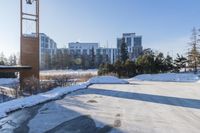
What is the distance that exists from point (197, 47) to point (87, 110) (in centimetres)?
5050

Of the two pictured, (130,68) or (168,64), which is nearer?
(130,68)

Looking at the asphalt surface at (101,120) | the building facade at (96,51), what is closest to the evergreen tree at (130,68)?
the asphalt surface at (101,120)

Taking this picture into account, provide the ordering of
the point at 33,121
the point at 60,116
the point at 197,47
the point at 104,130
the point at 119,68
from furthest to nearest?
1. the point at 197,47
2. the point at 119,68
3. the point at 60,116
4. the point at 33,121
5. the point at 104,130

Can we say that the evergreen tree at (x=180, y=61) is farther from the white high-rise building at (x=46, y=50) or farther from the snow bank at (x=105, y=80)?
the white high-rise building at (x=46, y=50)

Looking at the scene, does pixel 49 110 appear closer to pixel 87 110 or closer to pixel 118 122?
pixel 87 110

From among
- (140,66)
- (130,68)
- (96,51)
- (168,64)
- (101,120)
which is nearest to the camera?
(101,120)

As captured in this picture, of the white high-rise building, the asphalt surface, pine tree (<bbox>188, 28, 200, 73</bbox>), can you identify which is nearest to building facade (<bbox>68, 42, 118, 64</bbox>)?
the white high-rise building

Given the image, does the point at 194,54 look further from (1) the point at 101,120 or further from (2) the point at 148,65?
(1) the point at 101,120

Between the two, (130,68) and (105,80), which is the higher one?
(130,68)

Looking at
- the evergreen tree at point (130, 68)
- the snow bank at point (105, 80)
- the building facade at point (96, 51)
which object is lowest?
the snow bank at point (105, 80)

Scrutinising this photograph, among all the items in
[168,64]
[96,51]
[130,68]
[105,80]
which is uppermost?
[96,51]

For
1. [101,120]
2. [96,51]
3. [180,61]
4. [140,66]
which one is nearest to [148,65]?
[140,66]

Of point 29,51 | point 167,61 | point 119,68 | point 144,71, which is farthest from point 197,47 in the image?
point 29,51

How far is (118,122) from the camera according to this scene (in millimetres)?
8633
